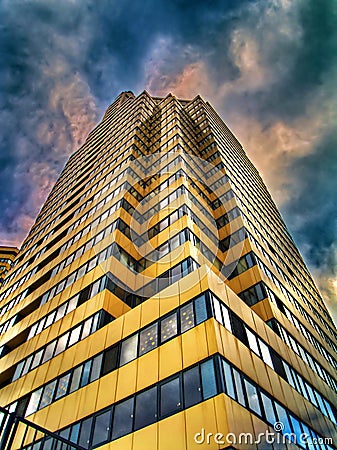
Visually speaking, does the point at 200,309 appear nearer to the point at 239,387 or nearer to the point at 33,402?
the point at 239,387

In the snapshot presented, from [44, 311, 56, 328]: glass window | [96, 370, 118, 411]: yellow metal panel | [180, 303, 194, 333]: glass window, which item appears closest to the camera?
[180, 303, 194, 333]: glass window

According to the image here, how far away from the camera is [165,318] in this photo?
1759cm

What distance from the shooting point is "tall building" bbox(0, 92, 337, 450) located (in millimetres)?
14266

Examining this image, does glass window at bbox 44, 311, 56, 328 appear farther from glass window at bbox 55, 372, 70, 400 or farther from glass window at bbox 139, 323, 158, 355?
glass window at bbox 139, 323, 158, 355

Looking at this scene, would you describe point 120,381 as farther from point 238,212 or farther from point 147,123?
point 147,123

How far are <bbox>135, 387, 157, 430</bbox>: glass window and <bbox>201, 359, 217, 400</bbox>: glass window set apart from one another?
9.01ft

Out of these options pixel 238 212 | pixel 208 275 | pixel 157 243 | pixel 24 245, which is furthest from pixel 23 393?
pixel 24 245

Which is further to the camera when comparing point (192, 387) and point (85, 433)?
point (85, 433)

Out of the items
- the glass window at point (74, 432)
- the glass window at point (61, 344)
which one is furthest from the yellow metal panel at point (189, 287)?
the glass window at point (61, 344)

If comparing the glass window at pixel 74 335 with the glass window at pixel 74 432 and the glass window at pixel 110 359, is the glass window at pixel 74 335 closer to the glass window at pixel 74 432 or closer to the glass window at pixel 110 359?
the glass window at pixel 110 359

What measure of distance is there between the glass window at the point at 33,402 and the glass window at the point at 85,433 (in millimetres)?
6396

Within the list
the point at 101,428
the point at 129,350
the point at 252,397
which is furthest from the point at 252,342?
the point at 101,428

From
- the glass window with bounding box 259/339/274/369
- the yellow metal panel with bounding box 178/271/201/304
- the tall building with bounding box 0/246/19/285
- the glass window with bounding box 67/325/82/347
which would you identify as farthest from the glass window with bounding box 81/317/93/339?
the tall building with bounding box 0/246/19/285

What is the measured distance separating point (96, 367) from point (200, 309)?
8058 mm
